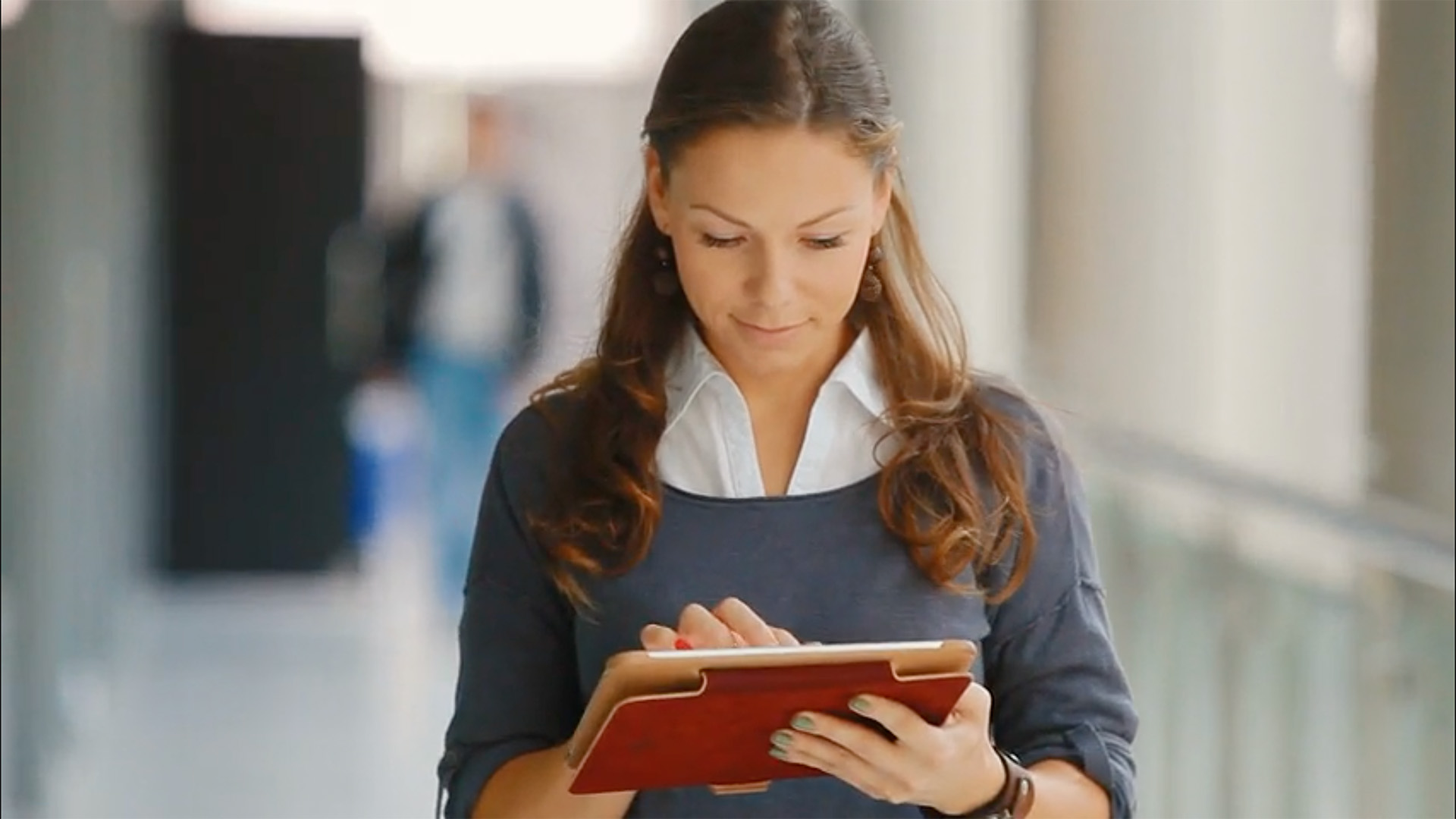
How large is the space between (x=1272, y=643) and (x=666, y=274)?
6.06 ft

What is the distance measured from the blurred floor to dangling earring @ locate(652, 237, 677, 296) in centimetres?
392

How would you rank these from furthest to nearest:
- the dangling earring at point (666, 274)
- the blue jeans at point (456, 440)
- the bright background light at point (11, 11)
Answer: the blue jeans at point (456, 440) → the bright background light at point (11, 11) → the dangling earring at point (666, 274)

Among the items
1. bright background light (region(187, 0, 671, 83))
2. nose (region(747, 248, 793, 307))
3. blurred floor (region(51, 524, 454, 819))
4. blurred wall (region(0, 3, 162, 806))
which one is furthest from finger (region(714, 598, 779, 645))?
bright background light (region(187, 0, 671, 83))

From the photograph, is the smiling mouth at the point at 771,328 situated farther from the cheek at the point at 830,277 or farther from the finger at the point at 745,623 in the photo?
the finger at the point at 745,623

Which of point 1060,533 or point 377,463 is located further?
point 377,463

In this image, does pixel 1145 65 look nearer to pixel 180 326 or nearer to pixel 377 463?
pixel 180 326

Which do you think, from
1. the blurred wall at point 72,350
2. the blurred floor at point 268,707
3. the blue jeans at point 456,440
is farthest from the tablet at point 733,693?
the blue jeans at point 456,440

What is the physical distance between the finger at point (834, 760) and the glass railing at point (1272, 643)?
1.22 metres

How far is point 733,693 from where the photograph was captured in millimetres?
1529

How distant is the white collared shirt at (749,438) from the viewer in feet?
5.83

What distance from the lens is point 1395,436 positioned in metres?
2.95

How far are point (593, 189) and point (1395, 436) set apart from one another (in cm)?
1506

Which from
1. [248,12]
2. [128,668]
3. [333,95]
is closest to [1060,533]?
[128,668]

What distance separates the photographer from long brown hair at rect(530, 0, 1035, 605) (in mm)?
1677
